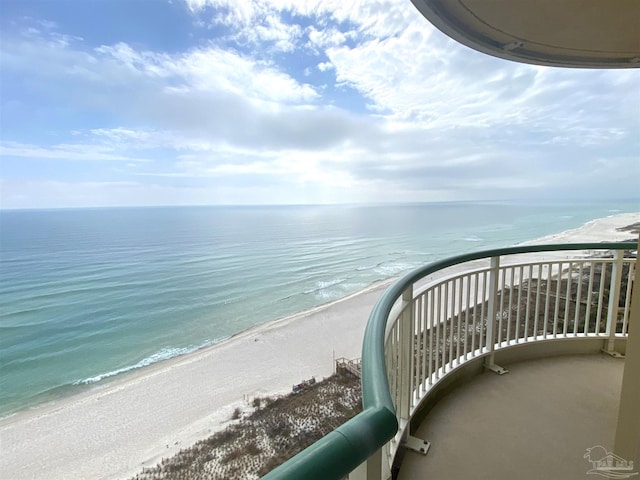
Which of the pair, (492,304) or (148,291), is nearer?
(492,304)

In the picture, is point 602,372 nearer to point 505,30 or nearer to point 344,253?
point 505,30

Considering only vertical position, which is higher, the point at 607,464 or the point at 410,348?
the point at 410,348

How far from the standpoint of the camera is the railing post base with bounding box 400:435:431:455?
1509 mm

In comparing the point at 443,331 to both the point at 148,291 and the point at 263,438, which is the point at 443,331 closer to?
the point at 263,438

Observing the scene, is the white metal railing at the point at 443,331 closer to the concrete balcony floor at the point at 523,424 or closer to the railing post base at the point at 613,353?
the railing post base at the point at 613,353

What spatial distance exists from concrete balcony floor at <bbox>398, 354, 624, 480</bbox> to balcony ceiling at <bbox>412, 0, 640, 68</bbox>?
1.98 metres

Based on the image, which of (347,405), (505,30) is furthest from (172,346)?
(505,30)

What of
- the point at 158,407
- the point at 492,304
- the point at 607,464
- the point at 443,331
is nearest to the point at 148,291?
the point at 158,407

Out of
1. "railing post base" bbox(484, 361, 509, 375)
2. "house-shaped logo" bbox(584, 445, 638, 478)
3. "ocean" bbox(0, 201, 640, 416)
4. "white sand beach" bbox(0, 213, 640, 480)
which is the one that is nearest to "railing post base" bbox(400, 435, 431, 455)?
"house-shaped logo" bbox(584, 445, 638, 478)

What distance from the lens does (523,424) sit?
5.63 feet

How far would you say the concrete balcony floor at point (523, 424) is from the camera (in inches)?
56.4

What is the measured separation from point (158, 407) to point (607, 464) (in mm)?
12912

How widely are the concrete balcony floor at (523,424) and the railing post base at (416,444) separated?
2 centimetres

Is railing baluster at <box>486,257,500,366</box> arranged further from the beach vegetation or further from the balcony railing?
the beach vegetation
